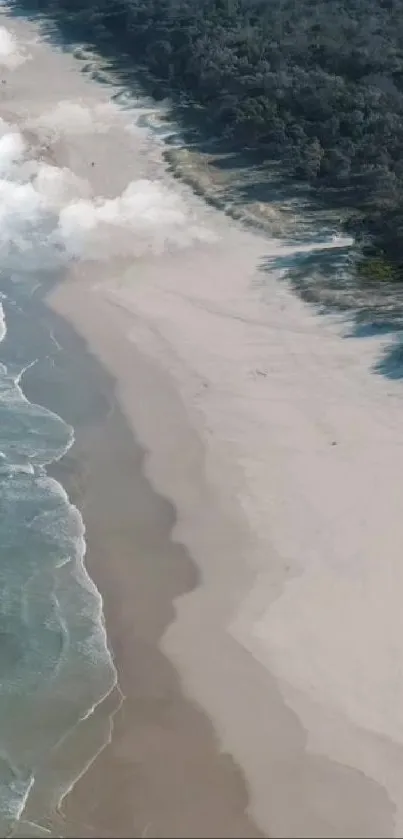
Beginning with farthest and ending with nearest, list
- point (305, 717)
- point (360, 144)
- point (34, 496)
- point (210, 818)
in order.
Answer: point (360, 144), point (34, 496), point (305, 717), point (210, 818)

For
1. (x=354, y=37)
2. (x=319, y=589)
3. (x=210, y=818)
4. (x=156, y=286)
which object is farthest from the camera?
(x=354, y=37)

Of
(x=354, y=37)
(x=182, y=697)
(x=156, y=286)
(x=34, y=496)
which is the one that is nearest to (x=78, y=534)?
(x=34, y=496)

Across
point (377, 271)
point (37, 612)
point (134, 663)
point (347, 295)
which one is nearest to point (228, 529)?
point (134, 663)

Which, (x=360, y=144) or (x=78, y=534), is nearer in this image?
(x=78, y=534)

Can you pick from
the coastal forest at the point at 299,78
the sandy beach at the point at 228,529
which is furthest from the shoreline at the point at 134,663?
the coastal forest at the point at 299,78

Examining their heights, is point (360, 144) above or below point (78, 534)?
above

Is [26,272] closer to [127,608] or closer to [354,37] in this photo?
[127,608]

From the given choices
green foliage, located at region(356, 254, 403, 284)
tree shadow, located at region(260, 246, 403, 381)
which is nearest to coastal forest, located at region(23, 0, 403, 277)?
green foliage, located at region(356, 254, 403, 284)
